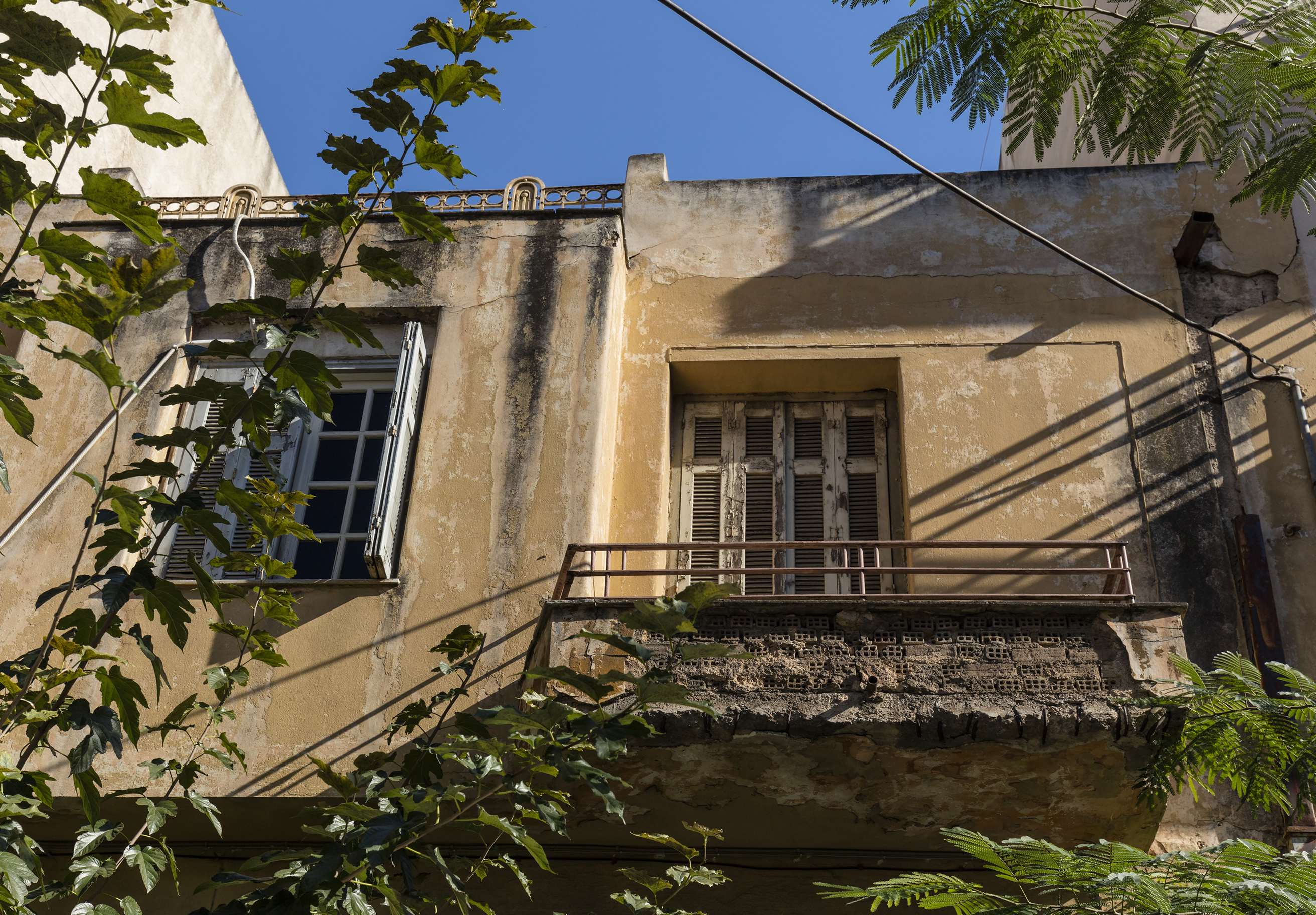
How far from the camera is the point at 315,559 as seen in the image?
7.05 m

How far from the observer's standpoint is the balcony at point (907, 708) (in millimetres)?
5586

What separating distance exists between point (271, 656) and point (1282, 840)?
17.5ft

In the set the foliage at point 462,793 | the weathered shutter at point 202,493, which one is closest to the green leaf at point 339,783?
the foliage at point 462,793

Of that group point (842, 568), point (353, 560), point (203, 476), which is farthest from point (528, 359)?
point (842, 568)

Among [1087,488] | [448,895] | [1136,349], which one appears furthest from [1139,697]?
[448,895]

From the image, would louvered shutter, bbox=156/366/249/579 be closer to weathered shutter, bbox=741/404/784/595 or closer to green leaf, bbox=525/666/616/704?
weathered shutter, bbox=741/404/784/595

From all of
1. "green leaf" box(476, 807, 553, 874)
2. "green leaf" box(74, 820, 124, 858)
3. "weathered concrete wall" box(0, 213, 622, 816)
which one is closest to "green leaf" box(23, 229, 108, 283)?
"green leaf" box(74, 820, 124, 858)

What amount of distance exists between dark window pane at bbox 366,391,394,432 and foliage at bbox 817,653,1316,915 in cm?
421

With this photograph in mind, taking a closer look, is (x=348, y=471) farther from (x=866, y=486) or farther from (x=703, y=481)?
(x=866, y=486)

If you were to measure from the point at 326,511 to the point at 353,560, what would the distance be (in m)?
0.42

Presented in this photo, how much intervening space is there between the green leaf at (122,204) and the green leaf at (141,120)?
0.13 meters

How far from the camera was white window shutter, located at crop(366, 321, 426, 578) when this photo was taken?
21.7ft

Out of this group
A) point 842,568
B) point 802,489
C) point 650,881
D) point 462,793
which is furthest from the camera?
point 802,489

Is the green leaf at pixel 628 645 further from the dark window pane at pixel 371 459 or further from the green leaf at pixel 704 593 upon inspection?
the dark window pane at pixel 371 459
